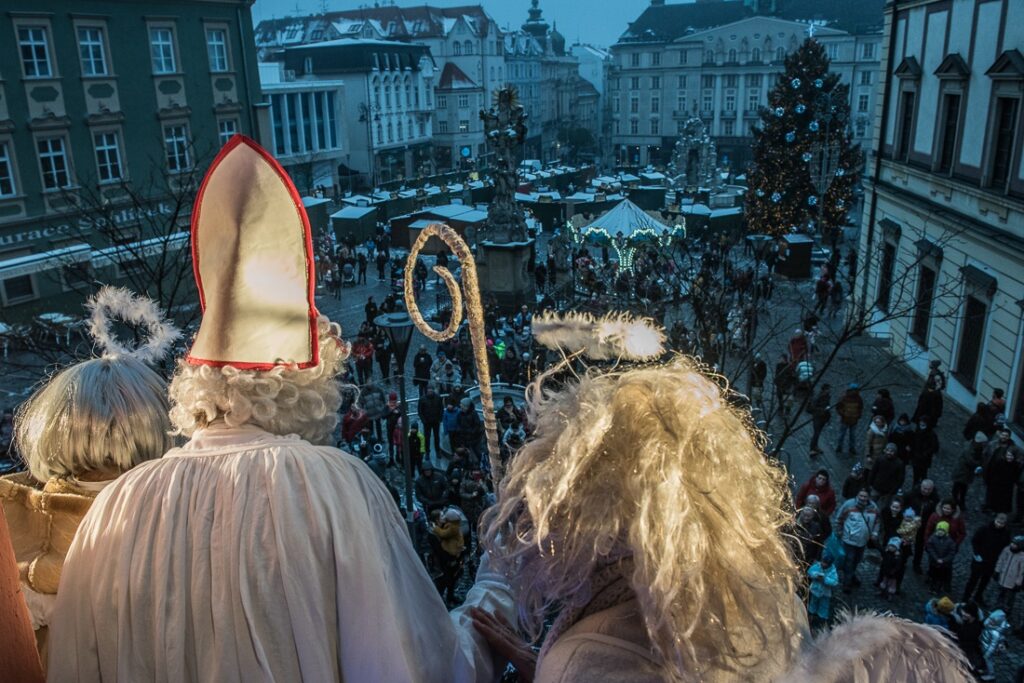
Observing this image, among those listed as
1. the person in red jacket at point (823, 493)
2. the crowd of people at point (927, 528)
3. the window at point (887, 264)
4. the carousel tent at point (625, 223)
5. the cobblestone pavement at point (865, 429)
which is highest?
the carousel tent at point (625, 223)

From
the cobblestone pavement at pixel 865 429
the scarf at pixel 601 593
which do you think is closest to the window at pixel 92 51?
the cobblestone pavement at pixel 865 429

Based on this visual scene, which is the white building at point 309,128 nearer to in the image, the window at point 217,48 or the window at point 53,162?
the window at point 217,48

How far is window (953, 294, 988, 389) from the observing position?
48.1ft

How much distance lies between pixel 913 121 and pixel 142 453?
20.0 m

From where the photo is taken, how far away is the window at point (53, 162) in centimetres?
2270

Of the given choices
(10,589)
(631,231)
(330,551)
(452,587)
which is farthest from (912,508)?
(631,231)

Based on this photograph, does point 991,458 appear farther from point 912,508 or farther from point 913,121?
point 913,121

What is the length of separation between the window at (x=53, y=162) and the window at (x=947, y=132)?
75.7 ft

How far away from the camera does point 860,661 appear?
1.47 m

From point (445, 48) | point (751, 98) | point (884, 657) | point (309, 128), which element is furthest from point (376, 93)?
point (884, 657)

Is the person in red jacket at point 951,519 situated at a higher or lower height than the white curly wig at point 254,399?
lower

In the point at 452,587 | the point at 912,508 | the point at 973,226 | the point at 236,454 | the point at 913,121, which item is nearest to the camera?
the point at 236,454

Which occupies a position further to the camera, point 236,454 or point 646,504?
point 236,454

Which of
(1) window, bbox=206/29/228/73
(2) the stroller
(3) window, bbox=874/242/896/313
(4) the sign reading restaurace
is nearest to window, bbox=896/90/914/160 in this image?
(3) window, bbox=874/242/896/313
